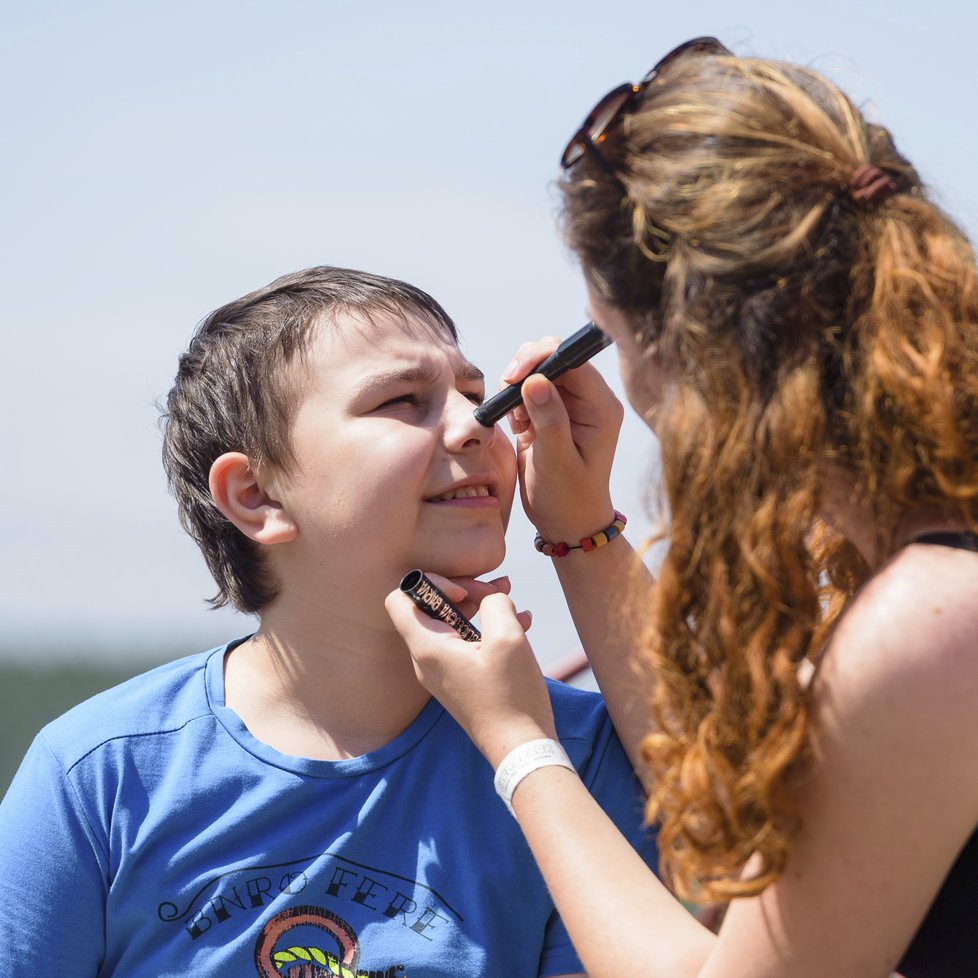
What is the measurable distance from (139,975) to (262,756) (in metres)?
0.43

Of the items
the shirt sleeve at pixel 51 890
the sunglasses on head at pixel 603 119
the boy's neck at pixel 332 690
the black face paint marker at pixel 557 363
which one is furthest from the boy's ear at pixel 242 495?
the sunglasses on head at pixel 603 119

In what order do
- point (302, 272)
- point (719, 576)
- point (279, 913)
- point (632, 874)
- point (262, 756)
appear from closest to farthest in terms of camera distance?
1. point (719, 576)
2. point (632, 874)
3. point (279, 913)
4. point (262, 756)
5. point (302, 272)

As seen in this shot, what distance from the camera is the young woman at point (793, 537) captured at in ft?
5.41

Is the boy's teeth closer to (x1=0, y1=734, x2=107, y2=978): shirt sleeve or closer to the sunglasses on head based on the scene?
the sunglasses on head

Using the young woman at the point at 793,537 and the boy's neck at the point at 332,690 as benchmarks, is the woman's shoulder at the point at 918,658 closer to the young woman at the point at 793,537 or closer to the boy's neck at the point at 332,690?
the young woman at the point at 793,537

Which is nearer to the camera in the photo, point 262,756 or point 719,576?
point 719,576

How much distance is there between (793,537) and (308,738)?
3.81ft

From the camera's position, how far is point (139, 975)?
2.27 m

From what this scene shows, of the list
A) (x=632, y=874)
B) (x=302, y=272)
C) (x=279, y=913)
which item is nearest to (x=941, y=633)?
(x=632, y=874)

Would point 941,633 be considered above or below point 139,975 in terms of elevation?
above

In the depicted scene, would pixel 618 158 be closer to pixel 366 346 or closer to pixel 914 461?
pixel 914 461

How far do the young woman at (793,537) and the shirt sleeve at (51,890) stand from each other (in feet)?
2.92

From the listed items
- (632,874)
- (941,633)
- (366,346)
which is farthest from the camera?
(366,346)

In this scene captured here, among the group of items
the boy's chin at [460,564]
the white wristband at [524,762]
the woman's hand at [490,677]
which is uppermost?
the boy's chin at [460,564]
